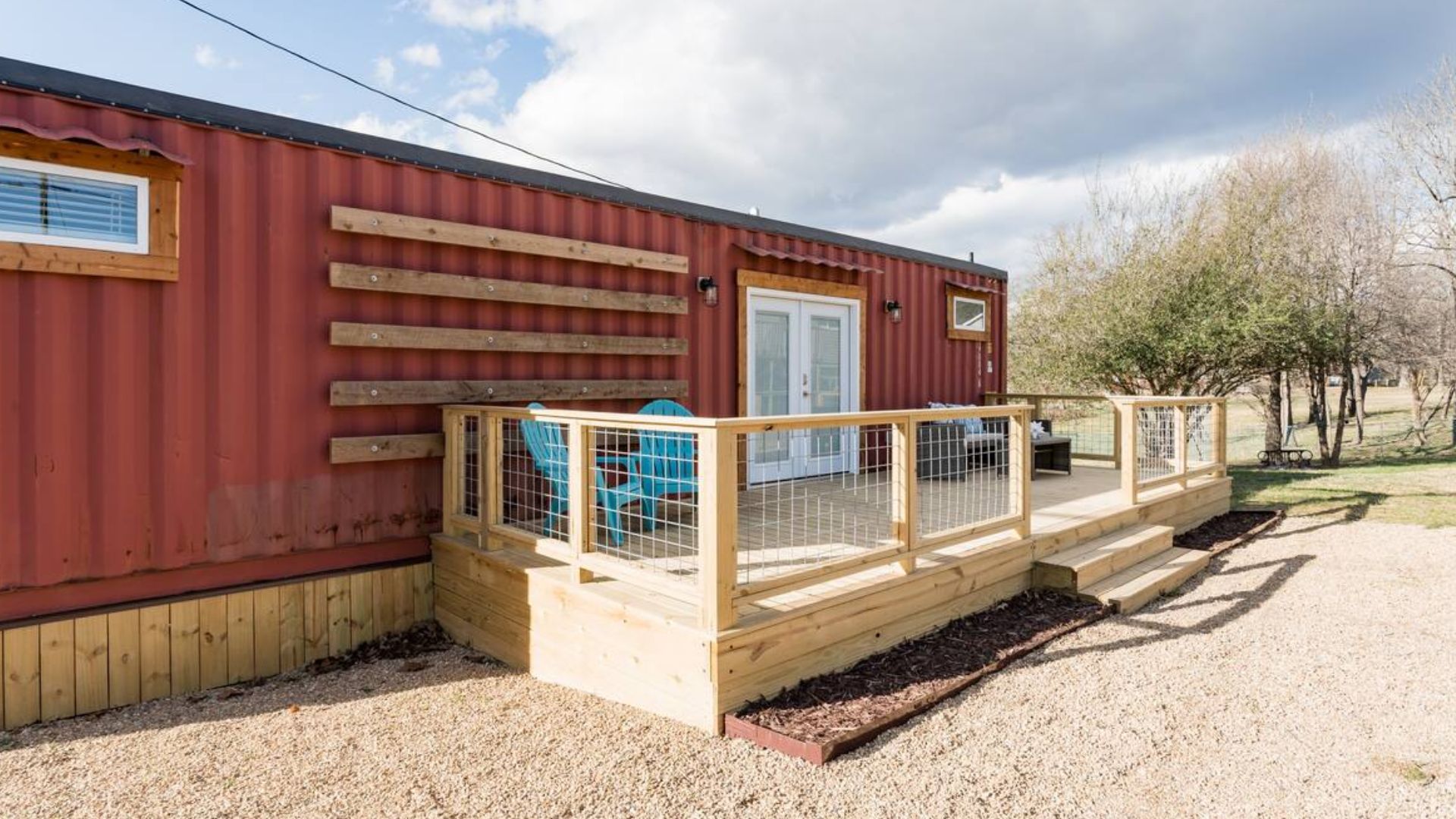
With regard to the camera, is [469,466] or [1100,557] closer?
[469,466]

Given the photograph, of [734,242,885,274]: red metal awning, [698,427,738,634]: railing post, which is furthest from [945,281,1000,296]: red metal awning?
[698,427,738,634]: railing post

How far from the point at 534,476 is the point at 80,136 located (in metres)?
2.60

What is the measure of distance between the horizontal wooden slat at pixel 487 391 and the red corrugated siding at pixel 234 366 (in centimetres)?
9

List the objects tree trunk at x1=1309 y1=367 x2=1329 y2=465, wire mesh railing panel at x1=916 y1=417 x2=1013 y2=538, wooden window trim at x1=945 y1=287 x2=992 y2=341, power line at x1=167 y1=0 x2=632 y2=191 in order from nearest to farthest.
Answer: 1. wire mesh railing panel at x1=916 y1=417 x2=1013 y2=538
2. power line at x1=167 y1=0 x2=632 y2=191
3. wooden window trim at x1=945 y1=287 x2=992 y2=341
4. tree trunk at x1=1309 y1=367 x2=1329 y2=465

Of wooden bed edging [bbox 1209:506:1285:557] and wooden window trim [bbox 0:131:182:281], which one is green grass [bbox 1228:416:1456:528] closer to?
wooden bed edging [bbox 1209:506:1285:557]

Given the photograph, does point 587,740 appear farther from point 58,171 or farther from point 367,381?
point 58,171

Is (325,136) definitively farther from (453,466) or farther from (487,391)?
(453,466)

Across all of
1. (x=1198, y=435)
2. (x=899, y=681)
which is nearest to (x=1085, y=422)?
(x=1198, y=435)

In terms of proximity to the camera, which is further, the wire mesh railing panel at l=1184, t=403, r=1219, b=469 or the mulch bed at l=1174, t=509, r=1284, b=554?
the wire mesh railing panel at l=1184, t=403, r=1219, b=469

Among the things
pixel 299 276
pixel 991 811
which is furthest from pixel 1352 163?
pixel 299 276

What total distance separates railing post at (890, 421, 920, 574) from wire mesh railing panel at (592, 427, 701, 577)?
3.12 ft

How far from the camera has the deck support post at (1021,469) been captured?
4.23 metres

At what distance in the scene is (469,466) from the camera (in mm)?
4406

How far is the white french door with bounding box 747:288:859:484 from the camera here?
20.0 feet
